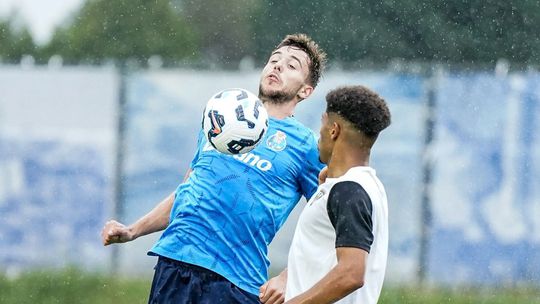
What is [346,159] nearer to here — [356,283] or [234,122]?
[356,283]

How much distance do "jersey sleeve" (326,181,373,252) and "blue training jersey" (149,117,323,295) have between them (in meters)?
1.06

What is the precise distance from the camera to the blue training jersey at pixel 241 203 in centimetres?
Result: 472

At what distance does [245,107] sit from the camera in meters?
4.56

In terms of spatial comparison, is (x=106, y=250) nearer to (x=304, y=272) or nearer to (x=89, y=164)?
(x=89, y=164)

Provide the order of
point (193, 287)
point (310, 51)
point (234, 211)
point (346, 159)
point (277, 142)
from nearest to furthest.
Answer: point (346, 159)
point (193, 287)
point (234, 211)
point (277, 142)
point (310, 51)

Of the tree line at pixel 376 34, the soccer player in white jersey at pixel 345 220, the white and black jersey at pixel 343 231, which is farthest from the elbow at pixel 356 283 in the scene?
the tree line at pixel 376 34

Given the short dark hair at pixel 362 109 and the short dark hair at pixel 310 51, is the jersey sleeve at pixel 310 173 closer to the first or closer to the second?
the short dark hair at pixel 310 51

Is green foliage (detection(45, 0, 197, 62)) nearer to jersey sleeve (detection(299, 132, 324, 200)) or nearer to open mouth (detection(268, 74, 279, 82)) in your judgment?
open mouth (detection(268, 74, 279, 82))

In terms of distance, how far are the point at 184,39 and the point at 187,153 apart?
101 inches

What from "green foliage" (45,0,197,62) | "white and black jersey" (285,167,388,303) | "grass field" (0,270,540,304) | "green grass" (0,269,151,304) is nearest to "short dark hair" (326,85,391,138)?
"white and black jersey" (285,167,388,303)

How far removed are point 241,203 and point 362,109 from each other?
1.03 metres

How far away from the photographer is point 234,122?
4.53 m

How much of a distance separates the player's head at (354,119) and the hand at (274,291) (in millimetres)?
666

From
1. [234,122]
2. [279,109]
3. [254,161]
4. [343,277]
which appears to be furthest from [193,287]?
[343,277]
